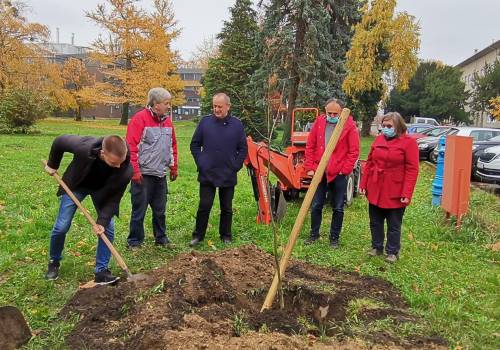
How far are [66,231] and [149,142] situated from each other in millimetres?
1494

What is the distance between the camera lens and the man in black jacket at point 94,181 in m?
4.35

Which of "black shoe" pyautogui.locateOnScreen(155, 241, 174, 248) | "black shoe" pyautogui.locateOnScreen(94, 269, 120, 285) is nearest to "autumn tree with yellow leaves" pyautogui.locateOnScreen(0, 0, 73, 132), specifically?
"black shoe" pyautogui.locateOnScreen(155, 241, 174, 248)

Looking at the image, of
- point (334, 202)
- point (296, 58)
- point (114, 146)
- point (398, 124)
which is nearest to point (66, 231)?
point (114, 146)

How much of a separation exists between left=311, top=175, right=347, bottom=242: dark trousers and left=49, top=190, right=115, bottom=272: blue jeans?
8.75 ft

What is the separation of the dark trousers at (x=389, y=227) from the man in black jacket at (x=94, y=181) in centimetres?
302

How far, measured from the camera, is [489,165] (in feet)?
41.6

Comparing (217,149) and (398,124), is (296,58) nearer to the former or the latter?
(217,149)

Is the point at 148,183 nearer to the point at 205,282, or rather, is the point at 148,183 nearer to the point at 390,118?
the point at 205,282

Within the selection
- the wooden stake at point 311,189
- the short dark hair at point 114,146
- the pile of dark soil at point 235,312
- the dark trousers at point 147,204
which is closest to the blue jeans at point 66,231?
the pile of dark soil at point 235,312

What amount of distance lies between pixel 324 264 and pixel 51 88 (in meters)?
33.3

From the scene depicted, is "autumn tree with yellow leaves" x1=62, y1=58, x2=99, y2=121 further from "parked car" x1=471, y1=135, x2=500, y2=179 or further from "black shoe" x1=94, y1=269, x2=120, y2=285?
"black shoe" x1=94, y1=269, x2=120, y2=285

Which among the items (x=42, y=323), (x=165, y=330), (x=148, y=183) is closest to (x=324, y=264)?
(x=148, y=183)

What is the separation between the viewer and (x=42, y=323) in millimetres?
3889

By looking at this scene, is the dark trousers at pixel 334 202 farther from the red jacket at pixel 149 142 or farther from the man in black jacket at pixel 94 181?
the man in black jacket at pixel 94 181
